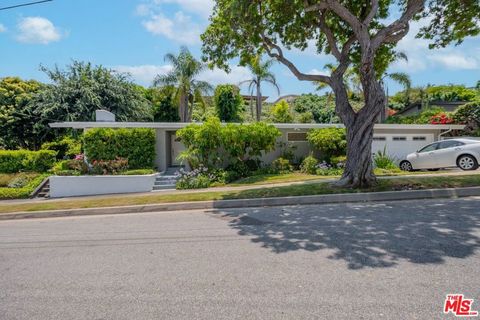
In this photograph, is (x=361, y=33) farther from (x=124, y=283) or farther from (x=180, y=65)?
(x=180, y=65)

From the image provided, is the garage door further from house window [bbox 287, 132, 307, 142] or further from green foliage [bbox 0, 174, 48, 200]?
green foliage [bbox 0, 174, 48, 200]

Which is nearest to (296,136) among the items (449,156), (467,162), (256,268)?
(449,156)

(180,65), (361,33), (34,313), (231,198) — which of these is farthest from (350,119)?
(180,65)

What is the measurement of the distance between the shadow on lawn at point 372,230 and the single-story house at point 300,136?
10839 millimetres

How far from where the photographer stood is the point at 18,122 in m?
24.0

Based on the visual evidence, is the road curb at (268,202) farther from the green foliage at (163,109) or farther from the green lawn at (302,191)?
the green foliage at (163,109)

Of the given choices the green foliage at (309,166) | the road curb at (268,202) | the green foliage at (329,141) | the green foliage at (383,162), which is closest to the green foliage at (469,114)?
the green foliage at (383,162)

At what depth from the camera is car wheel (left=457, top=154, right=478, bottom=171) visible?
13715 mm

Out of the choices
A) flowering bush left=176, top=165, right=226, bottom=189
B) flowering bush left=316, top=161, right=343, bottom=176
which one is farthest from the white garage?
flowering bush left=176, top=165, right=226, bottom=189

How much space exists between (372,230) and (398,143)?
16400 mm

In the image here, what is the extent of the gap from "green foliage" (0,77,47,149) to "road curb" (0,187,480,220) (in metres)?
16.5

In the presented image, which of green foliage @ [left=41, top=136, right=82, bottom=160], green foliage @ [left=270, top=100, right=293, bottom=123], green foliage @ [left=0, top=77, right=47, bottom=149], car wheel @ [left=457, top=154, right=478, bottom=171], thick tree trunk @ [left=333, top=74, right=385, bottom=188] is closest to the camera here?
thick tree trunk @ [left=333, top=74, right=385, bottom=188]

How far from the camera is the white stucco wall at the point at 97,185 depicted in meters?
15.4

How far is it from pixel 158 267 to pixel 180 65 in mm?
23894
